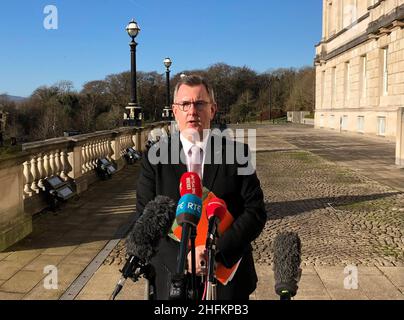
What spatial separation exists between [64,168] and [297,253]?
8.38 meters

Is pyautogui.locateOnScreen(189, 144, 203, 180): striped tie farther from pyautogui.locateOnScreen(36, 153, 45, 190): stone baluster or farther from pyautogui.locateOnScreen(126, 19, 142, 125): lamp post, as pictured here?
pyautogui.locateOnScreen(126, 19, 142, 125): lamp post

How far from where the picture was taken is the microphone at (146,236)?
6.41 feet

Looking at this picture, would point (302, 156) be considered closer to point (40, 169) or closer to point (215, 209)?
point (40, 169)

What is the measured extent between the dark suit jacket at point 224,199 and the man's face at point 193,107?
0.11 m

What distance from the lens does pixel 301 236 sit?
7039 millimetres

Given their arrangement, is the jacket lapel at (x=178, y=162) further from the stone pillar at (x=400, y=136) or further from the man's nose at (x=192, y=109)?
the stone pillar at (x=400, y=136)

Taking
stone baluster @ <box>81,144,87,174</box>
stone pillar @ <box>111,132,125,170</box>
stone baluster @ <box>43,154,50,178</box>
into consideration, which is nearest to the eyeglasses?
stone baluster @ <box>43,154,50,178</box>

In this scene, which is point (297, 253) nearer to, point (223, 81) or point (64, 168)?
point (64, 168)

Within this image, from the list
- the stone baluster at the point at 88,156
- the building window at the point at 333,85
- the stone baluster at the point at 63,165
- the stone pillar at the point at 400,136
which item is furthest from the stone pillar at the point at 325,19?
the stone baluster at the point at 63,165

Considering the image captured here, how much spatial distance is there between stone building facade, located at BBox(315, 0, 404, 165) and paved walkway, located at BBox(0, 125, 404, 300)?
200 inches

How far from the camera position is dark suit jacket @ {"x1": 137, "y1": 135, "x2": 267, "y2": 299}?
2393 mm

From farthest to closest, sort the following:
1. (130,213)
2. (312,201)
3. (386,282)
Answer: (312,201), (130,213), (386,282)

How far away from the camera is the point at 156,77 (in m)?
84.1
